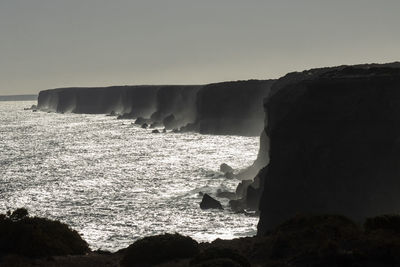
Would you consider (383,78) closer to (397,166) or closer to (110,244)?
(397,166)

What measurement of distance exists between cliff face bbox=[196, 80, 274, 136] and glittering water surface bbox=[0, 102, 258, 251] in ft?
23.2

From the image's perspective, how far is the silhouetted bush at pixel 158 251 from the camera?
2614 cm

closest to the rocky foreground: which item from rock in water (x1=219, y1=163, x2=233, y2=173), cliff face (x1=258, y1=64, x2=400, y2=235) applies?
cliff face (x1=258, y1=64, x2=400, y2=235)

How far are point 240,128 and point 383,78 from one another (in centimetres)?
11240

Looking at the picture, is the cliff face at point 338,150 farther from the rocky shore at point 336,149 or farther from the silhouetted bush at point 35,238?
the silhouetted bush at point 35,238

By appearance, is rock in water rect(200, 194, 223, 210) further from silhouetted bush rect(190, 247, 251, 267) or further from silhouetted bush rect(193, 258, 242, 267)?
silhouetted bush rect(193, 258, 242, 267)

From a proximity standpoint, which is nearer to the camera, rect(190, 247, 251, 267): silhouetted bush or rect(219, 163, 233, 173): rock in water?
rect(190, 247, 251, 267): silhouetted bush

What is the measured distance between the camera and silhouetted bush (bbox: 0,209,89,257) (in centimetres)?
2739

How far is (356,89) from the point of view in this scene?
160 feet

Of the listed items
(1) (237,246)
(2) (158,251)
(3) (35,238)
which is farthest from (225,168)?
(2) (158,251)

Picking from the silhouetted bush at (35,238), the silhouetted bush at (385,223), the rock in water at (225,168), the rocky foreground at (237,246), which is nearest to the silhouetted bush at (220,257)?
the rocky foreground at (237,246)

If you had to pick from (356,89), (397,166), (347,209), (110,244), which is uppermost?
(356,89)

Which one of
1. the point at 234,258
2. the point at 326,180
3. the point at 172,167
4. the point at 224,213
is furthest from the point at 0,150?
the point at 234,258

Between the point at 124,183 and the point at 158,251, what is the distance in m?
55.5
